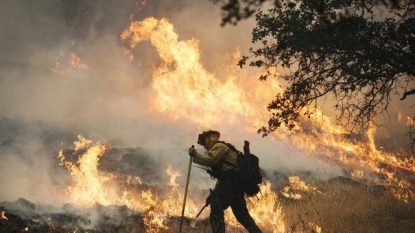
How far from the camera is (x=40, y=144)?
59.6 ft

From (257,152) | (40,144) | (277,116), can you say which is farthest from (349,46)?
(40,144)

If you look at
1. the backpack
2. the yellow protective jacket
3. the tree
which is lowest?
the backpack

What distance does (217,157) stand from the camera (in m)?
5.74

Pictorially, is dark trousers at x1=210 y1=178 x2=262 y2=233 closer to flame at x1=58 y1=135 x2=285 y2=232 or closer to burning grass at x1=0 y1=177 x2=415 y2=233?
burning grass at x1=0 y1=177 x2=415 y2=233

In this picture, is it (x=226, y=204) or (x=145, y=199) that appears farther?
(x=145, y=199)

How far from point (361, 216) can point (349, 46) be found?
468 centimetres

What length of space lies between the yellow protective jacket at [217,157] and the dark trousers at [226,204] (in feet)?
1.00

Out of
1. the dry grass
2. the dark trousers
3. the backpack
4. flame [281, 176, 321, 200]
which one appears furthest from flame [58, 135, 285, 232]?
the backpack

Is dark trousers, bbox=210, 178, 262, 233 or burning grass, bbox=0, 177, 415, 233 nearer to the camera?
dark trousers, bbox=210, 178, 262, 233

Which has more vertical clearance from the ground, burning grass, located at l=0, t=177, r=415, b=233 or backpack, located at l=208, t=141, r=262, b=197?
backpack, located at l=208, t=141, r=262, b=197

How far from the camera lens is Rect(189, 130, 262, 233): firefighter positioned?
5723mm

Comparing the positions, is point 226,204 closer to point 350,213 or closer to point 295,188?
point 350,213

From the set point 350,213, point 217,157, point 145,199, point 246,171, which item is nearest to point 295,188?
point 350,213

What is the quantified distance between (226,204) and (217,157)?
2.90 feet
